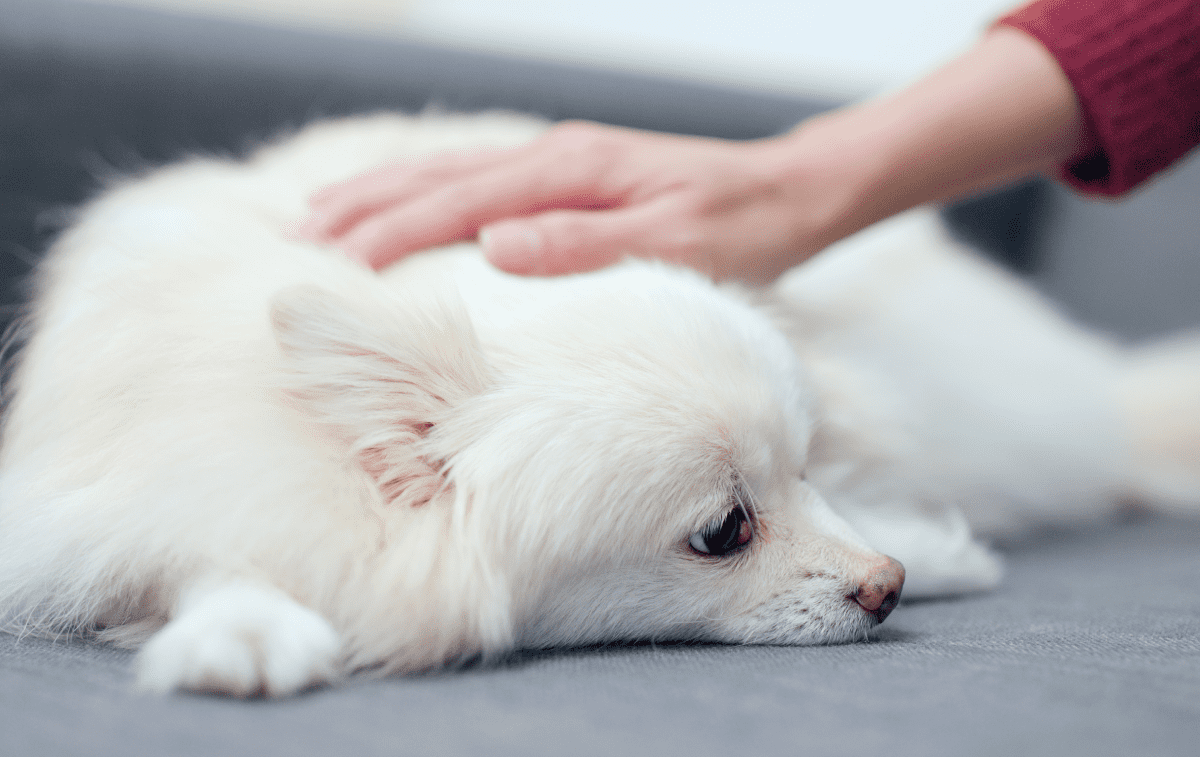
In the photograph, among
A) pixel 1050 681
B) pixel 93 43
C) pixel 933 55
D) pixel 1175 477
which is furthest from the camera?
pixel 933 55

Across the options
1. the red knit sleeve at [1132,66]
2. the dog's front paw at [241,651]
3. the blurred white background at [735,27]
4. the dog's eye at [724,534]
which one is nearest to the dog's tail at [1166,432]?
the red knit sleeve at [1132,66]

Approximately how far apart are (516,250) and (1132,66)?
1023 millimetres

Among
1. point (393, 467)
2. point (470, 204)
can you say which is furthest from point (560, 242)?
point (393, 467)

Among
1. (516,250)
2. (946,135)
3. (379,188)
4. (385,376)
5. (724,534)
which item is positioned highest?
(946,135)

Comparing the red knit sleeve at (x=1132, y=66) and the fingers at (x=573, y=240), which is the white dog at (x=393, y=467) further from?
the red knit sleeve at (x=1132, y=66)

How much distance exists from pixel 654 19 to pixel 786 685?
10.4 ft

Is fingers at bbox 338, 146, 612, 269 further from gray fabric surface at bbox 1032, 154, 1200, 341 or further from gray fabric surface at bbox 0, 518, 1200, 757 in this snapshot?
gray fabric surface at bbox 1032, 154, 1200, 341

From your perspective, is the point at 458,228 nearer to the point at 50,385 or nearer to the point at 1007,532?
the point at 50,385

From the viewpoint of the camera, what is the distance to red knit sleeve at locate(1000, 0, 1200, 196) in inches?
53.0

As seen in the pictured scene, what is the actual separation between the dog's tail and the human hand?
3.83ft

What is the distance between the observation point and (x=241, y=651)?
0.75m

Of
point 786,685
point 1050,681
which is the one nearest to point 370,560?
point 786,685

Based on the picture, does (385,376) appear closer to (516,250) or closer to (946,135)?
(516,250)

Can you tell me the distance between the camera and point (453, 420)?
973mm
